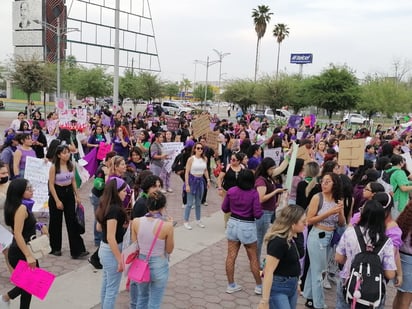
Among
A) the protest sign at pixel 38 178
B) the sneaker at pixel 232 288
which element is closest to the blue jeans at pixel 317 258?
the sneaker at pixel 232 288

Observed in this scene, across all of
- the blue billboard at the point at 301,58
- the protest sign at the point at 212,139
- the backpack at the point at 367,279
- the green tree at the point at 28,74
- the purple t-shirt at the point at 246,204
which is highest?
the blue billboard at the point at 301,58

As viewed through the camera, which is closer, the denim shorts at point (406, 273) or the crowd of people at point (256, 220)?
the crowd of people at point (256, 220)

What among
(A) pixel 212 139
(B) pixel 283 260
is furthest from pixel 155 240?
(A) pixel 212 139

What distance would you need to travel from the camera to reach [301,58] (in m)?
59.8

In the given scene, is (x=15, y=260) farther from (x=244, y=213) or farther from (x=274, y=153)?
(x=274, y=153)

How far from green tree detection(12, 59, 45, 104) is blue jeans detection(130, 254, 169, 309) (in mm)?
25760

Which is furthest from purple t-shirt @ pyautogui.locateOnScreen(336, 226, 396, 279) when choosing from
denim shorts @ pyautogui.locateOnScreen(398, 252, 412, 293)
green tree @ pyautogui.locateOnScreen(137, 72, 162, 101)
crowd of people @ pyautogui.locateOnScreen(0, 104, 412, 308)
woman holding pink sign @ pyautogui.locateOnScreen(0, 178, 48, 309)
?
green tree @ pyautogui.locateOnScreen(137, 72, 162, 101)

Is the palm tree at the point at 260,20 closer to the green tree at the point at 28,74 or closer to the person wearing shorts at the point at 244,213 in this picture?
the green tree at the point at 28,74

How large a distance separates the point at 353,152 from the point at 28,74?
24.5m

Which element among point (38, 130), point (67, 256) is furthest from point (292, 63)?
point (67, 256)

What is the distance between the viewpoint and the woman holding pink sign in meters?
3.93

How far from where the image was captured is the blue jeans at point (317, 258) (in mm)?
4621

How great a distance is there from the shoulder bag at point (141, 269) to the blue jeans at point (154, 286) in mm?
56

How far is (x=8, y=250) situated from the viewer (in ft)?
13.6
